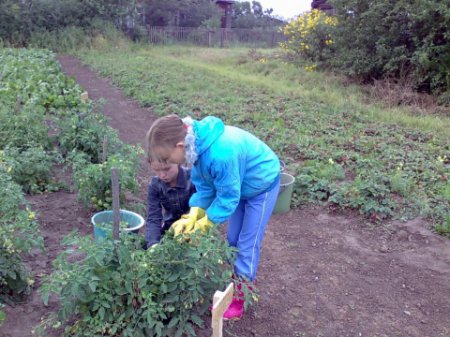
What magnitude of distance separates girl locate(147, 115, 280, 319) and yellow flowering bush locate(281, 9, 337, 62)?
424 inches

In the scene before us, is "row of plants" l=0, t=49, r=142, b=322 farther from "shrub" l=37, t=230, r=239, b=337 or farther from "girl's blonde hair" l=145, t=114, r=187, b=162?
"girl's blonde hair" l=145, t=114, r=187, b=162

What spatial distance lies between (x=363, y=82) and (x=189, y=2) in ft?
78.3

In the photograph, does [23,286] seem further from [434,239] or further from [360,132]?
[360,132]

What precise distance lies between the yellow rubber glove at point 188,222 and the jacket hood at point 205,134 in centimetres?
43

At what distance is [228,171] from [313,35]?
39.8 feet

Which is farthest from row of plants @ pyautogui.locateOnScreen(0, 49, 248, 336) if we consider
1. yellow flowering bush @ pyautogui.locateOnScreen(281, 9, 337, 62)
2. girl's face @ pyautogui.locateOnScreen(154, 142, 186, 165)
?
yellow flowering bush @ pyautogui.locateOnScreen(281, 9, 337, 62)

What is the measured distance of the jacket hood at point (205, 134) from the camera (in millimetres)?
2355

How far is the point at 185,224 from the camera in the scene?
102 inches

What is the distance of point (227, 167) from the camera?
2406mm

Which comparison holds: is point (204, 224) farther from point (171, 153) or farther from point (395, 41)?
Answer: point (395, 41)

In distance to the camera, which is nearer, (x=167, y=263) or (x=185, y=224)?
(x=167, y=263)

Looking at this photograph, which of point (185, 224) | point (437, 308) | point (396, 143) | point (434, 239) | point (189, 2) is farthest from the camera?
point (189, 2)

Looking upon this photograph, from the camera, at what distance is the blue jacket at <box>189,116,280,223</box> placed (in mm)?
2391

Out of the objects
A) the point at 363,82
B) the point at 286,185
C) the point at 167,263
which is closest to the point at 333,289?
the point at 286,185
